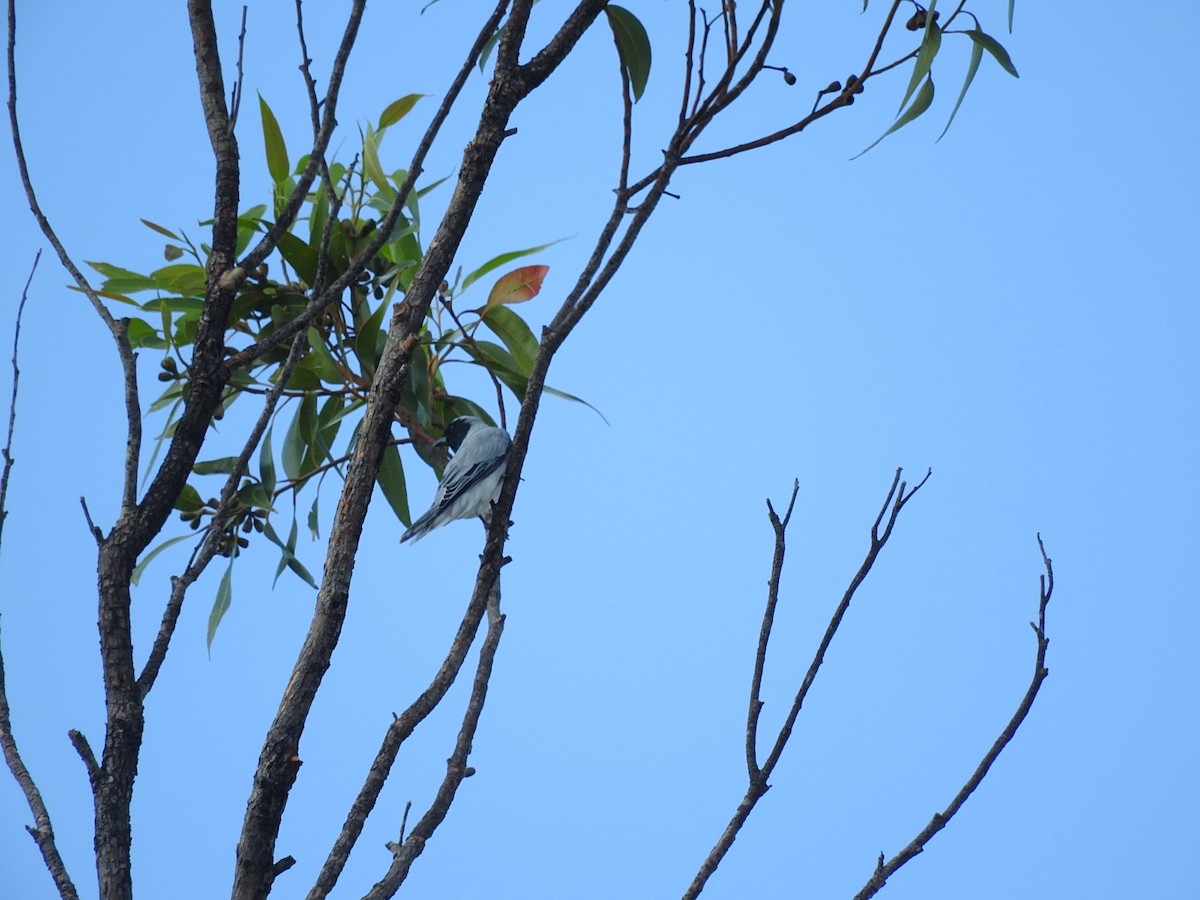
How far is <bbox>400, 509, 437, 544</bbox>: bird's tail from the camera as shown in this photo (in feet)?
8.65

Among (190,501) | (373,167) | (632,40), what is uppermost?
(373,167)

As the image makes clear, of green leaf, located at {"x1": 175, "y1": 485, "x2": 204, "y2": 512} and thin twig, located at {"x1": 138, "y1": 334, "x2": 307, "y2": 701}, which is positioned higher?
green leaf, located at {"x1": 175, "y1": 485, "x2": 204, "y2": 512}

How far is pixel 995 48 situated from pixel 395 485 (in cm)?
149

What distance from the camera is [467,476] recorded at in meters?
2.69

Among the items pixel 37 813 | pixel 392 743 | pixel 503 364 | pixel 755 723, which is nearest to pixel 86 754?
pixel 37 813

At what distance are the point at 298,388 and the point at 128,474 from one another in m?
0.93

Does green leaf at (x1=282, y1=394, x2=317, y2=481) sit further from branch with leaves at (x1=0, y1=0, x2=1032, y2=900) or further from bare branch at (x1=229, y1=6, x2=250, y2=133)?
bare branch at (x1=229, y1=6, x2=250, y2=133)

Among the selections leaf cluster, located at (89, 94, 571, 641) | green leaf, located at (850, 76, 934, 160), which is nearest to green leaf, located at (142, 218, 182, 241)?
leaf cluster, located at (89, 94, 571, 641)

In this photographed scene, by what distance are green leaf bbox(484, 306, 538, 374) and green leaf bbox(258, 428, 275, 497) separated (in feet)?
1.65

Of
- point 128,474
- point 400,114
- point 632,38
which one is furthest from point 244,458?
point 400,114

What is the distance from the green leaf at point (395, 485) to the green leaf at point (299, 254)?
463mm

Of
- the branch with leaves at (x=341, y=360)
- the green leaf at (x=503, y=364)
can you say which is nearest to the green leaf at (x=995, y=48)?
the branch with leaves at (x=341, y=360)

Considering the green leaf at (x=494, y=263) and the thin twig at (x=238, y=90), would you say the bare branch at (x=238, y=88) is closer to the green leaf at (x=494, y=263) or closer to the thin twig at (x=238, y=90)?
the thin twig at (x=238, y=90)

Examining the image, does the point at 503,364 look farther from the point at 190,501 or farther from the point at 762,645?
the point at 762,645
